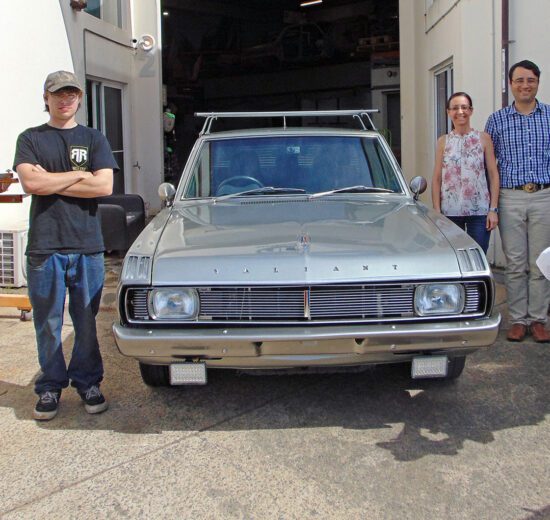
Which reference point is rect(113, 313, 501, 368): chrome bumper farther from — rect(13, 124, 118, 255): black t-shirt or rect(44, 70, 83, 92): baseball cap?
rect(44, 70, 83, 92): baseball cap

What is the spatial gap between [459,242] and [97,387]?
7.20 feet

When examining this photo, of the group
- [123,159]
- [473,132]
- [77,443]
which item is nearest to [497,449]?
[77,443]

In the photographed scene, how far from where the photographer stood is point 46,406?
3.70m

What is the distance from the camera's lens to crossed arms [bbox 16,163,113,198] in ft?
11.4

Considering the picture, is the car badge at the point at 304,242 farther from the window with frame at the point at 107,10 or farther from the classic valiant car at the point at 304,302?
the window with frame at the point at 107,10

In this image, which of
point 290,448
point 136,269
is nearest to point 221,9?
point 136,269

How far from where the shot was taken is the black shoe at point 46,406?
3.69 metres

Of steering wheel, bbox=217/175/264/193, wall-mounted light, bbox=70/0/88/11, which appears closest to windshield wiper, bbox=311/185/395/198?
steering wheel, bbox=217/175/264/193

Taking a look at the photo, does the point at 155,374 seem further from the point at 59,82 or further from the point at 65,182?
the point at 59,82

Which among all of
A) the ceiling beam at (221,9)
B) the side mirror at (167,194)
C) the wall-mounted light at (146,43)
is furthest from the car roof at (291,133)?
the ceiling beam at (221,9)

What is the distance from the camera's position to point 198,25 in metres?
23.0

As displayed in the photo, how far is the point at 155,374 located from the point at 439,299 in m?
1.68

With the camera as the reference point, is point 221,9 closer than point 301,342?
No

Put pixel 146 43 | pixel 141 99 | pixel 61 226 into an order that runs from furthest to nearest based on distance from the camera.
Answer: pixel 141 99 < pixel 146 43 < pixel 61 226
